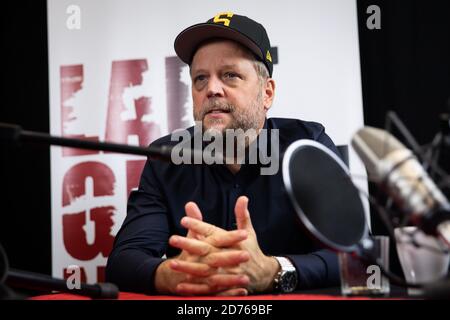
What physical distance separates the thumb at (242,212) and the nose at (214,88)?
582 mm

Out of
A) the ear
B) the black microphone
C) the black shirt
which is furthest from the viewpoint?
the ear

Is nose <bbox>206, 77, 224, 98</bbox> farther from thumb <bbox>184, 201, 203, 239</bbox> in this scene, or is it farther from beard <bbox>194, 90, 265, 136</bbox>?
thumb <bbox>184, 201, 203, 239</bbox>

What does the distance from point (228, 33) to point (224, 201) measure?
0.52 m

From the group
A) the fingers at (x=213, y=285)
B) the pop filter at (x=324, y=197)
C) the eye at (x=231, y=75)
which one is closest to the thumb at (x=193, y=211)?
the fingers at (x=213, y=285)

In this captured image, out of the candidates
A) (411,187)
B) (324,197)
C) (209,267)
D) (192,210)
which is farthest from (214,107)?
(411,187)

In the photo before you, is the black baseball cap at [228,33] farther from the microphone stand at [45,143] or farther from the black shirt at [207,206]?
the microphone stand at [45,143]

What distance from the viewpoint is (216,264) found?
1099mm

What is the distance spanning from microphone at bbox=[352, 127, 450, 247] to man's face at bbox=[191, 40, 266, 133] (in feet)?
3.39

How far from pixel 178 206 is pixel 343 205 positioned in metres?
0.89

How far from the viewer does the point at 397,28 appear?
87.1 inches

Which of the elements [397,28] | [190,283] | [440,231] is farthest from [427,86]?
[440,231]

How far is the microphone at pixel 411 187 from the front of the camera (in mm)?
622

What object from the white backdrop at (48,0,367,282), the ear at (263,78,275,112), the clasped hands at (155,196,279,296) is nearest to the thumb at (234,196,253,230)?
the clasped hands at (155,196,279,296)

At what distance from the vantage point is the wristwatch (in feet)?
3.92
